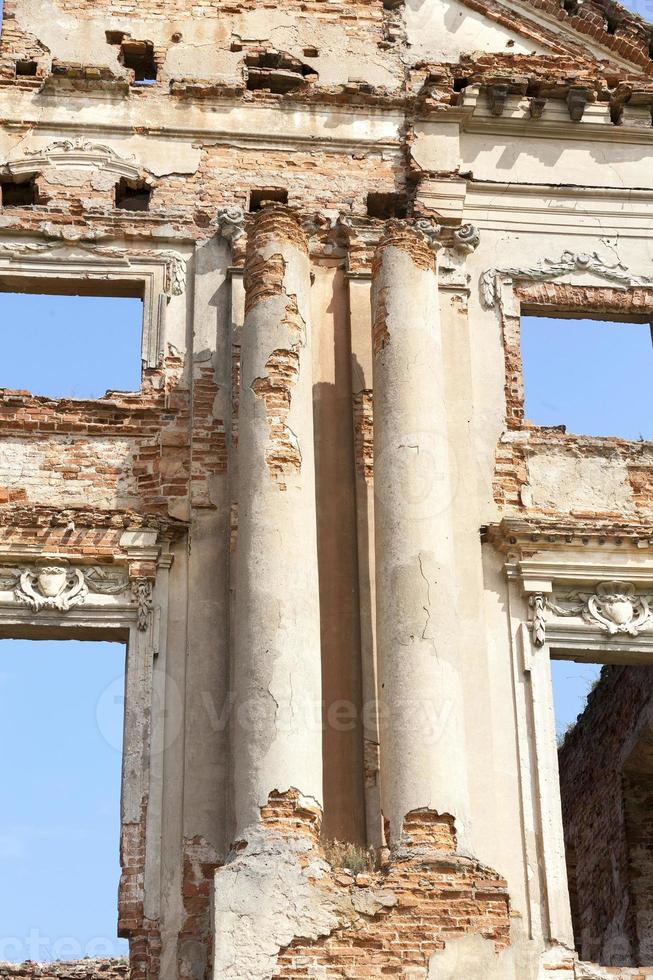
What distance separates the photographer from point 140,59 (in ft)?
43.4

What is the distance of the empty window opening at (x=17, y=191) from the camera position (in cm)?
1244

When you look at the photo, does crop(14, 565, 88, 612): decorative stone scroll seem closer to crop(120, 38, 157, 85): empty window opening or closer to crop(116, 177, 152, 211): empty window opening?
crop(116, 177, 152, 211): empty window opening

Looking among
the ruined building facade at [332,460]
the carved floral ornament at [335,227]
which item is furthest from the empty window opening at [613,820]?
the carved floral ornament at [335,227]

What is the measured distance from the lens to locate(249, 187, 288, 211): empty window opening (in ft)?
41.2

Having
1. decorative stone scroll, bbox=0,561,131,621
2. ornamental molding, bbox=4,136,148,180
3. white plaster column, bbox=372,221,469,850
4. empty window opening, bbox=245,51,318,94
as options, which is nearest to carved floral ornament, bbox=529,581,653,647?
white plaster column, bbox=372,221,469,850

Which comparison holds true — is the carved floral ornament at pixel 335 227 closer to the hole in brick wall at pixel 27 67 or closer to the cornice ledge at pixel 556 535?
the hole in brick wall at pixel 27 67

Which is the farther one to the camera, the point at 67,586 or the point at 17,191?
the point at 17,191

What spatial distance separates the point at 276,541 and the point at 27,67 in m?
5.22

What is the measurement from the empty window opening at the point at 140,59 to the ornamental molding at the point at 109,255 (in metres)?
1.87

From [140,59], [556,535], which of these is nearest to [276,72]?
[140,59]

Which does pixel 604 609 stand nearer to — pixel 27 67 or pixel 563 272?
pixel 563 272

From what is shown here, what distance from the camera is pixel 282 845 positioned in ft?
29.6

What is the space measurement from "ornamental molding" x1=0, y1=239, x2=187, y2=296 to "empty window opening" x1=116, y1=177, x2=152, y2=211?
0.55 metres

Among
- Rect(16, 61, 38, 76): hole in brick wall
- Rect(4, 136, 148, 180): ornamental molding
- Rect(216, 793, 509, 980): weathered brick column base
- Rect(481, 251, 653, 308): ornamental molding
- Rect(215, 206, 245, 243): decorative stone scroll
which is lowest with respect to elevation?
Rect(216, 793, 509, 980): weathered brick column base
